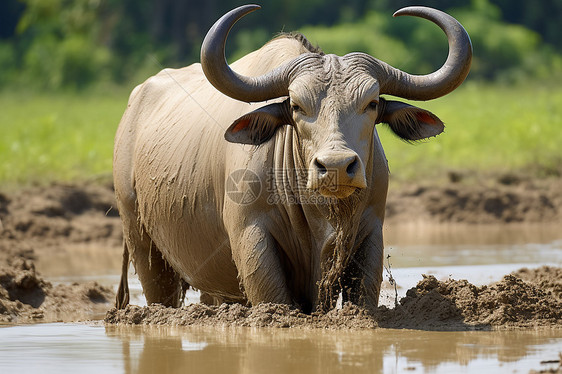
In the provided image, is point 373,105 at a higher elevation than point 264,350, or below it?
higher

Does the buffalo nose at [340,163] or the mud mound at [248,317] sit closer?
the buffalo nose at [340,163]

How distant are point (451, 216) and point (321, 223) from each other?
787 cm

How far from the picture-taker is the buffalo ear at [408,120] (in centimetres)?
662

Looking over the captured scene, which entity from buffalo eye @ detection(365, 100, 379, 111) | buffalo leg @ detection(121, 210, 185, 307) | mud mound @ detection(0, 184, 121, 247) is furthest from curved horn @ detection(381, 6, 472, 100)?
mud mound @ detection(0, 184, 121, 247)

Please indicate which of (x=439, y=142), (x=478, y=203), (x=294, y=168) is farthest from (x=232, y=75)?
(x=439, y=142)

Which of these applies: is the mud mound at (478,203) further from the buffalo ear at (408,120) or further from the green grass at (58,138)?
the buffalo ear at (408,120)

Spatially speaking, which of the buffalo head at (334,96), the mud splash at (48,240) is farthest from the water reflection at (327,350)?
the mud splash at (48,240)

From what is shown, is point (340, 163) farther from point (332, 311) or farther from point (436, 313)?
point (436, 313)

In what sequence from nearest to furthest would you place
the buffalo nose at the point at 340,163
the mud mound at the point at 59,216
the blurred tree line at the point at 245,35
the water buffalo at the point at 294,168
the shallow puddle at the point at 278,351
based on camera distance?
the shallow puddle at the point at 278,351
the buffalo nose at the point at 340,163
the water buffalo at the point at 294,168
the mud mound at the point at 59,216
the blurred tree line at the point at 245,35

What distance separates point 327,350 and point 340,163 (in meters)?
1.03

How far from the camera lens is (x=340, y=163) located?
5.62 metres

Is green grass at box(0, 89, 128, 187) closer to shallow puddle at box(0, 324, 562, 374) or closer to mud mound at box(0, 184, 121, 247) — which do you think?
mud mound at box(0, 184, 121, 247)

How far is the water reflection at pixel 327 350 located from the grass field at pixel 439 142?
1009cm

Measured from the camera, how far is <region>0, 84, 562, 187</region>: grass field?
53.2 ft
